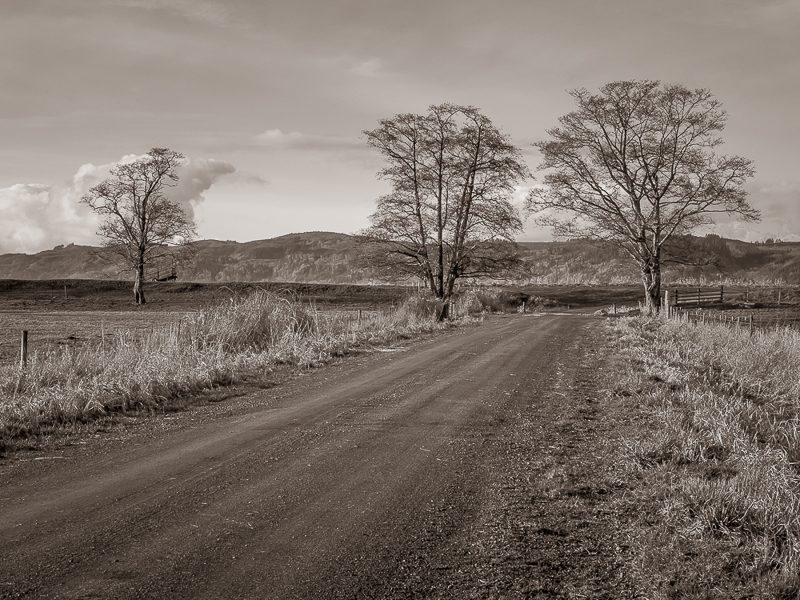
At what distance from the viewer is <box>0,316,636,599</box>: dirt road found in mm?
3748

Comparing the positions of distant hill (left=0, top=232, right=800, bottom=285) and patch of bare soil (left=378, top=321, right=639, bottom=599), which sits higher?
distant hill (left=0, top=232, right=800, bottom=285)

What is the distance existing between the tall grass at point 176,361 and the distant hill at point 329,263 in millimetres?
72740

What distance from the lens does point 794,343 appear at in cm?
1476

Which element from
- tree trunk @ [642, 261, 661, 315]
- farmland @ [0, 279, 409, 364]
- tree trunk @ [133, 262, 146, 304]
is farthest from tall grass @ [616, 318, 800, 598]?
tree trunk @ [133, 262, 146, 304]

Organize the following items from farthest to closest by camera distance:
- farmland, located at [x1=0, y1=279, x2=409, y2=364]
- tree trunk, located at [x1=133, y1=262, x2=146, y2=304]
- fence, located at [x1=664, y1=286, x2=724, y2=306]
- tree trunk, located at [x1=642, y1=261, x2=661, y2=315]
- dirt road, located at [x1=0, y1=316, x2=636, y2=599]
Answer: fence, located at [x1=664, y1=286, x2=724, y2=306]
tree trunk, located at [x1=133, y1=262, x2=146, y2=304]
farmland, located at [x1=0, y1=279, x2=409, y2=364]
tree trunk, located at [x1=642, y1=261, x2=661, y2=315]
dirt road, located at [x1=0, y1=316, x2=636, y2=599]

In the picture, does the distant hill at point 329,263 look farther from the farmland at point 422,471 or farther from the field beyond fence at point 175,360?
the farmland at point 422,471

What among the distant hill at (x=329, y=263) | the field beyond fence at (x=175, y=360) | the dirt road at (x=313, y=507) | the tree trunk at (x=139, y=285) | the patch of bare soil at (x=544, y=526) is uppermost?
the distant hill at (x=329, y=263)

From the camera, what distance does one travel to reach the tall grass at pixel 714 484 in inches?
151

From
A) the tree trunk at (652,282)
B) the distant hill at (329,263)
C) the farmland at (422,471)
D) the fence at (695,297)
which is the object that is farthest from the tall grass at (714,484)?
the distant hill at (329,263)

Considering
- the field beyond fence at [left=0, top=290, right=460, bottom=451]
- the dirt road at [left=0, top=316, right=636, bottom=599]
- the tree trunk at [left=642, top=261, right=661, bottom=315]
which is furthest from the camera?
the tree trunk at [left=642, top=261, right=661, bottom=315]

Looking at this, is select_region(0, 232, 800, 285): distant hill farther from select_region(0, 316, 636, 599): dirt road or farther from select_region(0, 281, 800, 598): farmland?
select_region(0, 316, 636, 599): dirt road

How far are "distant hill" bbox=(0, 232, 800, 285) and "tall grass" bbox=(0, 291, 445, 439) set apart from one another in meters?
72.7

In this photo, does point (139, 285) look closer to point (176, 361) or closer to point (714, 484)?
point (176, 361)

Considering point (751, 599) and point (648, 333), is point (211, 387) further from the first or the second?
point (648, 333)
